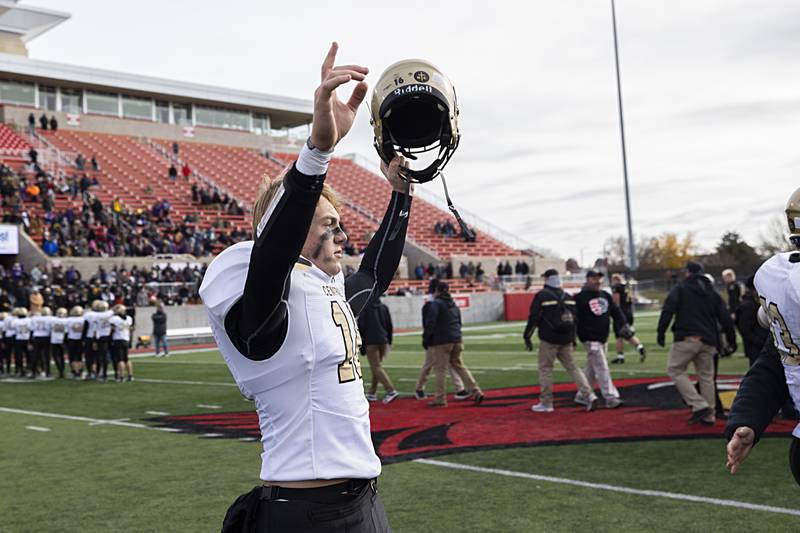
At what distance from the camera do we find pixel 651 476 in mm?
6680

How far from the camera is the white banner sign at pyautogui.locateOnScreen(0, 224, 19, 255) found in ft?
87.2

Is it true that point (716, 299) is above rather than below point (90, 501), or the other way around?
above

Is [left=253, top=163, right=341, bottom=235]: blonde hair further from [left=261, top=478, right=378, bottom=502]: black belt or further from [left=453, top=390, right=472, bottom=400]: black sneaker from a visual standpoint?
[left=453, top=390, right=472, bottom=400]: black sneaker

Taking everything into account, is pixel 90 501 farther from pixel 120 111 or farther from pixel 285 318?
pixel 120 111

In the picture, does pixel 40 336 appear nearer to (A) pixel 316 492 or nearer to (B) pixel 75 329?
(B) pixel 75 329

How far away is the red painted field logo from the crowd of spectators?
528 inches

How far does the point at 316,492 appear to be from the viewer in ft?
7.63

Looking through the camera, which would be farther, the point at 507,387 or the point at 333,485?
the point at 507,387

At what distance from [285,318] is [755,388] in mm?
2046

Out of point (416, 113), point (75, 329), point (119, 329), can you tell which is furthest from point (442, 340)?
point (75, 329)

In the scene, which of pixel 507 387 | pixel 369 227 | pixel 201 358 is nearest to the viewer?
pixel 507 387

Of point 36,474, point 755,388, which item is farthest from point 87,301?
point 755,388

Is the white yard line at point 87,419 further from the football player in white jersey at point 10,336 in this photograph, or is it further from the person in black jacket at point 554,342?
the football player in white jersey at point 10,336

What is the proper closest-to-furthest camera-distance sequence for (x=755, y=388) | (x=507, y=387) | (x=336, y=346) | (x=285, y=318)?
(x=285, y=318), (x=336, y=346), (x=755, y=388), (x=507, y=387)
